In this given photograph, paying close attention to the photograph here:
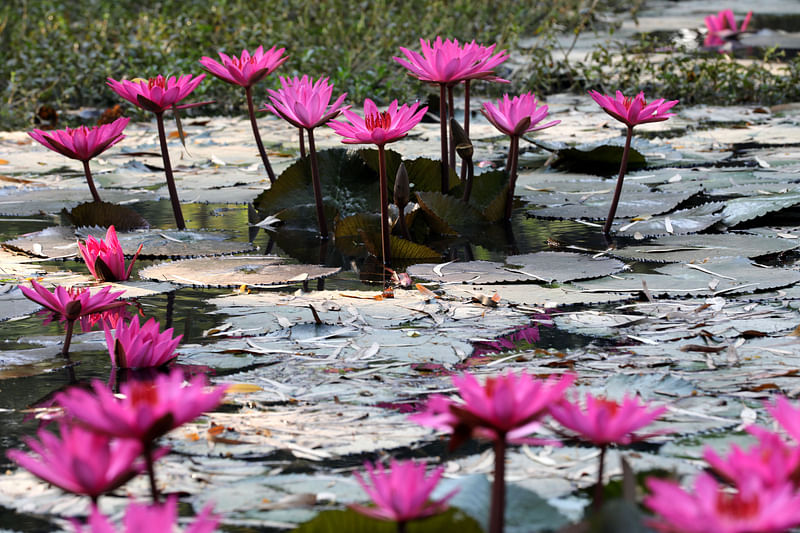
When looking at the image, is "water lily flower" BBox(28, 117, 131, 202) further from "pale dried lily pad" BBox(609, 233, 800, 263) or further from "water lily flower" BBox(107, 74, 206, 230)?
"pale dried lily pad" BBox(609, 233, 800, 263)

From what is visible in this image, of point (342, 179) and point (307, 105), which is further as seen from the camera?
point (342, 179)

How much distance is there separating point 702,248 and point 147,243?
4.19ft

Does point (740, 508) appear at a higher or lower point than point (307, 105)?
lower

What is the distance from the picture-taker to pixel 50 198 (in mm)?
2842

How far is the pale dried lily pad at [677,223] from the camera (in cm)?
223

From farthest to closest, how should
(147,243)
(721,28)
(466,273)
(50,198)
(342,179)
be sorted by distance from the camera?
(721,28) → (50,198) → (342,179) → (147,243) → (466,273)

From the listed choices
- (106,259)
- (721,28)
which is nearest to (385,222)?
(106,259)

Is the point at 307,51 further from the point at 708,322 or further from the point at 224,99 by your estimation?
the point at 708,322

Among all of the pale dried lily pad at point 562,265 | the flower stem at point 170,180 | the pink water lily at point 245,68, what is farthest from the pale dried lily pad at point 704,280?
the flower stem at point 170,180

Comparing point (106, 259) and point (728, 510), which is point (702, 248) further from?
point (728, 510)

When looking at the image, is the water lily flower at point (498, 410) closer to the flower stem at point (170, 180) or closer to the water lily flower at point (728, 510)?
the water lily flower at point (728, 510)

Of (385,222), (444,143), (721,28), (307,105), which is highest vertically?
(721,28)

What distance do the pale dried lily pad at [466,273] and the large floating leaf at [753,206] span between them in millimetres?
738

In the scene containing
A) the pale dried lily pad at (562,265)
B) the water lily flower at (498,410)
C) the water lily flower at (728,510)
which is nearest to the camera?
the water lily flower at (728,510)
